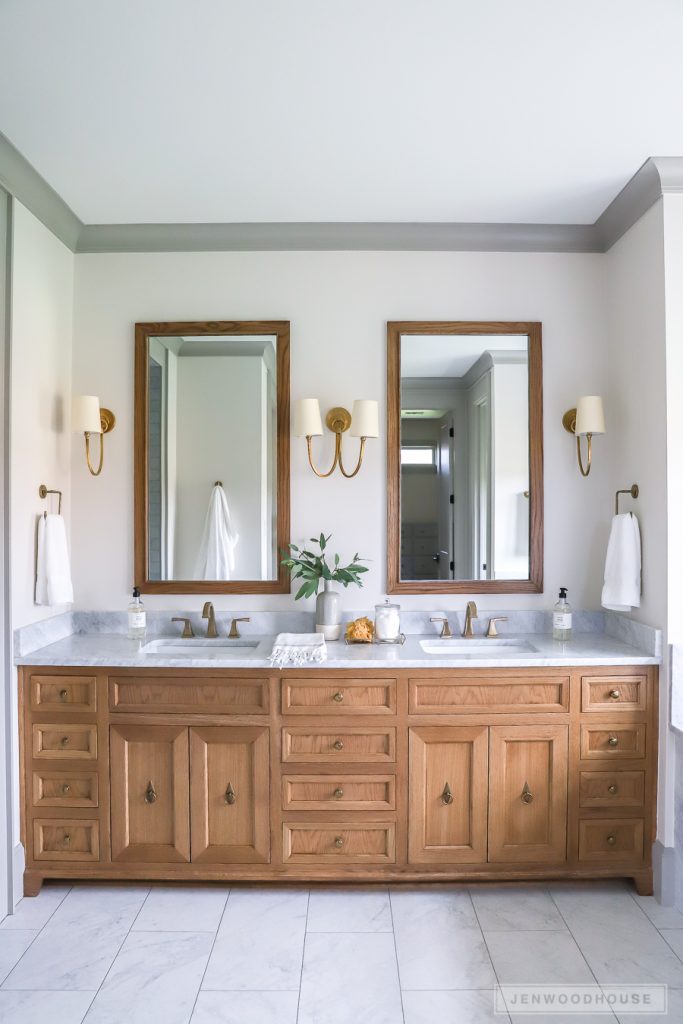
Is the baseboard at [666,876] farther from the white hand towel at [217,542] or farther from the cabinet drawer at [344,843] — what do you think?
the white hand towel at [217,542]

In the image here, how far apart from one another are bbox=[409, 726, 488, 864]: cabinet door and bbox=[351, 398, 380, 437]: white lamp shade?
1.19m

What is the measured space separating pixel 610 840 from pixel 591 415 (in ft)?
5.35

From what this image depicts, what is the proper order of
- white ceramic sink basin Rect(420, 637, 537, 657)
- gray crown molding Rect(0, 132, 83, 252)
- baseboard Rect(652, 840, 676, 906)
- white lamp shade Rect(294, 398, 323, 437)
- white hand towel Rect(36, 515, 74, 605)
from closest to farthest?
gray crown molding Rect(0, 132, 83, 252) → baseboard Rect(652, 840, 676, 906) → white hand towel Rect(36, 515, 74, 605) → white ceramic sink basin Rect(420, 637, 537, 657) → white lamp shade Rect(294, 398, 323, 437)

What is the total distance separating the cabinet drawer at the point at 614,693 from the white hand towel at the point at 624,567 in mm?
291

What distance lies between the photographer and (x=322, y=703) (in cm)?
261

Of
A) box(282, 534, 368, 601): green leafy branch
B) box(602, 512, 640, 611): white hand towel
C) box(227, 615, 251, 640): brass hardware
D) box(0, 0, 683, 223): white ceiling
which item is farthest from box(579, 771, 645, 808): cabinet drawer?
box(0, 0, 683, 223): white ceiling

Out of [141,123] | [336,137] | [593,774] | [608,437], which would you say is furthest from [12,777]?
[608,437]

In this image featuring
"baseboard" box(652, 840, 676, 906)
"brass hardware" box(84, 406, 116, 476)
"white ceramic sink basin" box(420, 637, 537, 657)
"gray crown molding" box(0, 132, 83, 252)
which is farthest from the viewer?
"brass hardware" box(84, 406, 116, 476)

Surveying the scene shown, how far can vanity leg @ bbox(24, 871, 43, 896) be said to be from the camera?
2607 mm

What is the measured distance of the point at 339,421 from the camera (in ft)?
10.0

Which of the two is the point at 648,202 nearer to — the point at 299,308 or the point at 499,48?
the point at 499,48

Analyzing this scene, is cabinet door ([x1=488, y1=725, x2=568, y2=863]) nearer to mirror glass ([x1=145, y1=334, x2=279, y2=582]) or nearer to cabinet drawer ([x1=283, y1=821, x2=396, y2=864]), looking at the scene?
cabinet drawer ([x1=283, y1=821, x2=396, y2=864])

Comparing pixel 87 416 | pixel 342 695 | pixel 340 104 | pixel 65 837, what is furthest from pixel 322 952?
pixel 340 104

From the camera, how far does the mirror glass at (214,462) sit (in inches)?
121
